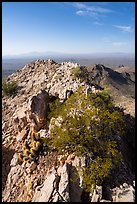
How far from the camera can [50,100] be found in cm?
1648

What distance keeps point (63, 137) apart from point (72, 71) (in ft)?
25.3

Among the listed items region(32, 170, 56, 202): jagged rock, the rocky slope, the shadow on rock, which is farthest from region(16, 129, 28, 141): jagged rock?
region(32, 170, 56, 202): jagged rock

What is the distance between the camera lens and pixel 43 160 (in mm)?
13523

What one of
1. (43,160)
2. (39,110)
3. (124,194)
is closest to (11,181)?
(43,160)

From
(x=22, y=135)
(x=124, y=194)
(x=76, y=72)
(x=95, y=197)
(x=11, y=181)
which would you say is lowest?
(x=11, y=181)

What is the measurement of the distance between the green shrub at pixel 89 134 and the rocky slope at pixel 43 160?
0.47m

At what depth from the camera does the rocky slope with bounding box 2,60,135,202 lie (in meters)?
11.4

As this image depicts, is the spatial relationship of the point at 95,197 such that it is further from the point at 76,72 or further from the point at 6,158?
the point at 76,72

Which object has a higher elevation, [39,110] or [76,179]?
[39,110]

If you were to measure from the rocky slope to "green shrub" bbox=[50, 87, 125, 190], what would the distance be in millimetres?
467

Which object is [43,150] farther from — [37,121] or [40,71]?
[40,71]

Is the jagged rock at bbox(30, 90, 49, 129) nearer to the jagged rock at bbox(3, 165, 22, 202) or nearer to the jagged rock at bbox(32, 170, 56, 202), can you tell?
the jagged rock at bbox(3, 165, 22, 202)

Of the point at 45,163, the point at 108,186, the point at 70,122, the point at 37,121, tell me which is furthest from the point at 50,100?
the point at 108,186

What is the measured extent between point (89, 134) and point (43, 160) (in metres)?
2.39
